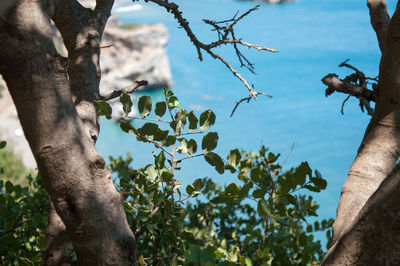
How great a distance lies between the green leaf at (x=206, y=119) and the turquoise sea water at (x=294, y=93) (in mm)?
5137

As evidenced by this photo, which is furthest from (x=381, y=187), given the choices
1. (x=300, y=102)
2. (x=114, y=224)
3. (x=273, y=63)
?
(x=273, y=63)

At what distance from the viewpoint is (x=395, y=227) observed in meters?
0.60

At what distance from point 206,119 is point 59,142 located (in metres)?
0.36

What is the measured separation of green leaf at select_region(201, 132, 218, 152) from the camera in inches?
35.6

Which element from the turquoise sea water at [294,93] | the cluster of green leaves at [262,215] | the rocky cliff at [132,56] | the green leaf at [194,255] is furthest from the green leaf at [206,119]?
the rocky cliff at [132,56]

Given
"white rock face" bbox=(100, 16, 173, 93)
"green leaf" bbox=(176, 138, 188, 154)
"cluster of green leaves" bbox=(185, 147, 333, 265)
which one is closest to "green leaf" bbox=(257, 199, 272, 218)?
"cluster of green leaves" bbox=(185, 147, 333, 265)

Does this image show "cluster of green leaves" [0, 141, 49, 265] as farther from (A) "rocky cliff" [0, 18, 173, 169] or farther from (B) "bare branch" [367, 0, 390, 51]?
(A) "rocky cliff" [0, 18, 173, 169]

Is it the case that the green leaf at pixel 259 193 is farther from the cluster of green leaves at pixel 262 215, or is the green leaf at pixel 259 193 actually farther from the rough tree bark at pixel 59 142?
the rough tree bark at pixel 59 142

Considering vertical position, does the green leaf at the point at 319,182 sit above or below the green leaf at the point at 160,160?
below

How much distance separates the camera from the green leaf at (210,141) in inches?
35.6

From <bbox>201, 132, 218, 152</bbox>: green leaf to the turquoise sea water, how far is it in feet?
16.9

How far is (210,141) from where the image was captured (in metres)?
0.91

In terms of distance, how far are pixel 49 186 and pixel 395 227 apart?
1.86 ft

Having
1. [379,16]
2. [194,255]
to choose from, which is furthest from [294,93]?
[194,255]
